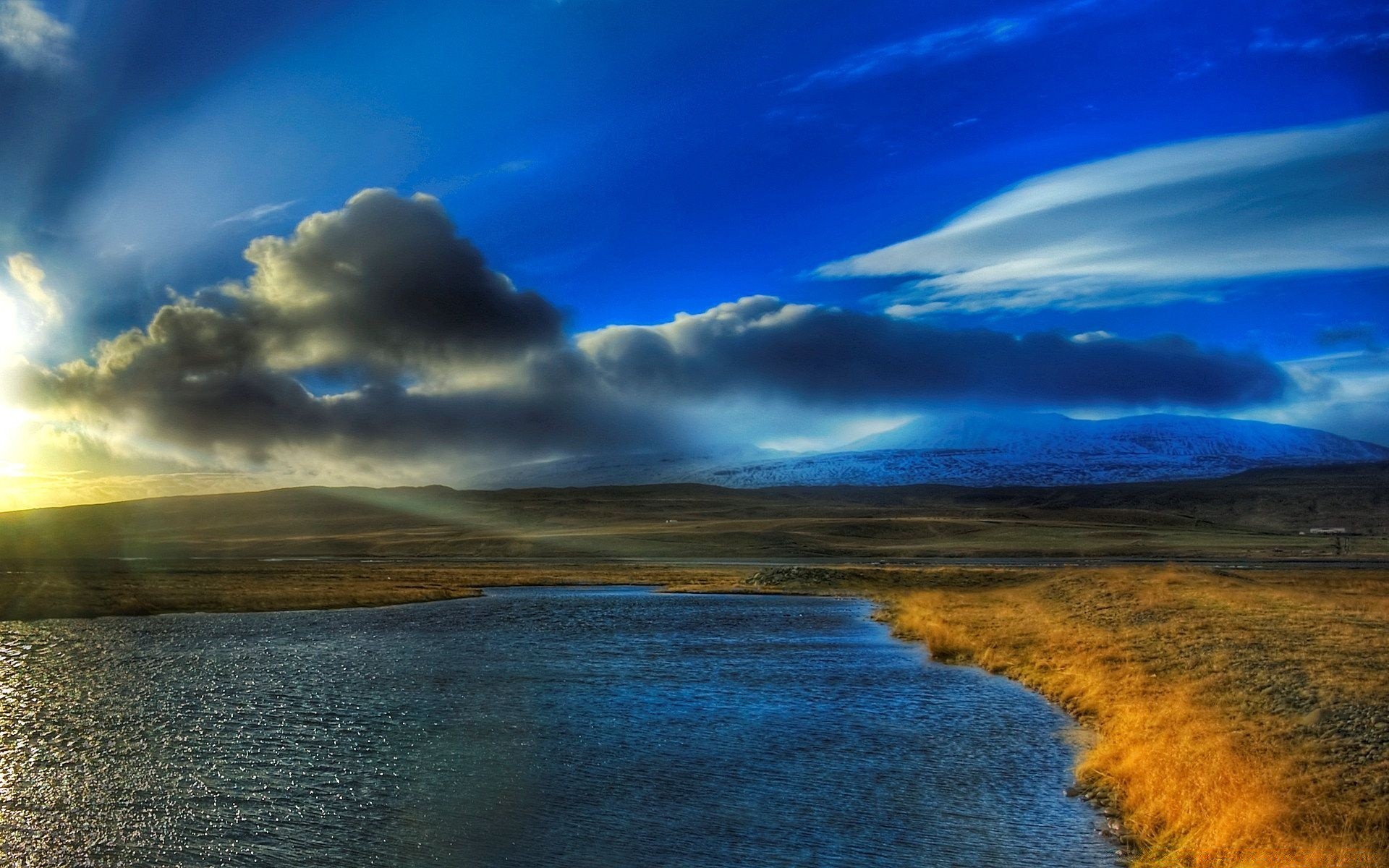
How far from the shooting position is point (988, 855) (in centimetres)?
1548

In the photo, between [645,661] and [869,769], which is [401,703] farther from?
[869,769]

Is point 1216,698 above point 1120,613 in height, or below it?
above

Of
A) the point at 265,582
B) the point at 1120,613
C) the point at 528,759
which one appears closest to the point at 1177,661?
the point at 1120,613

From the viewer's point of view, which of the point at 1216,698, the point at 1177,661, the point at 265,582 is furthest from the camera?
the point at 265,582

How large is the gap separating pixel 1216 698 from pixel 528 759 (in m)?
15.2

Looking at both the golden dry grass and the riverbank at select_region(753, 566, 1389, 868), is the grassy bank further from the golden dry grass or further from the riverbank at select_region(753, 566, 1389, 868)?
the golden dry grass

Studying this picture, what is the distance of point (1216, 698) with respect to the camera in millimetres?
22828

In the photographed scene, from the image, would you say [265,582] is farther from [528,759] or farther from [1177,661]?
[1177,661]

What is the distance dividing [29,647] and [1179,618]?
146 feet

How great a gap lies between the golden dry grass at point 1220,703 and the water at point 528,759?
1249mm

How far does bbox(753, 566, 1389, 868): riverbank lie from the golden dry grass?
0.05 meters

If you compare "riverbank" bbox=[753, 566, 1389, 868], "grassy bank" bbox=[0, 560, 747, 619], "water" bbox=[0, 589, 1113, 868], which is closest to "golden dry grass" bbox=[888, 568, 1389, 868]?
"riverbank" bbox=[753, 566, 1389, 868]

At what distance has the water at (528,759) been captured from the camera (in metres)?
16.0

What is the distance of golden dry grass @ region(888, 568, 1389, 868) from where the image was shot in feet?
46.0
